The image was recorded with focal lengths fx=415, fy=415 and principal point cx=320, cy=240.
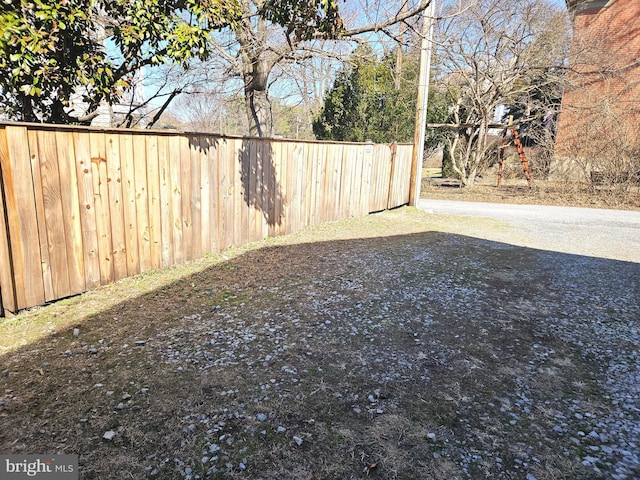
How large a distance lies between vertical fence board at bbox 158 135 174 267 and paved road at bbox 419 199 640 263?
17.7 ft

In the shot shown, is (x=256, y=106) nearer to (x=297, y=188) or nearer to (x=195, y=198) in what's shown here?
(x=297, y=188)

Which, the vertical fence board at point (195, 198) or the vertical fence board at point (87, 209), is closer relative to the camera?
the vertical fence board at point (87, 209)

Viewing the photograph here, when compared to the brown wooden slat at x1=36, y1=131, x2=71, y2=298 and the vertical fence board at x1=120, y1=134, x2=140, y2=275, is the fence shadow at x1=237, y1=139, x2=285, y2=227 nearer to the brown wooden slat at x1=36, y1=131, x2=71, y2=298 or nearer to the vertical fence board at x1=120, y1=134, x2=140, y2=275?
the vertical fence board at x1=120, y1=134, x2=140, y2=275

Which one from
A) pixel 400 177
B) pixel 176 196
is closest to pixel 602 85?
pixel 400 177

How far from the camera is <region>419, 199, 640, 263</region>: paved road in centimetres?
680

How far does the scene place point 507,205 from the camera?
37.7 feet

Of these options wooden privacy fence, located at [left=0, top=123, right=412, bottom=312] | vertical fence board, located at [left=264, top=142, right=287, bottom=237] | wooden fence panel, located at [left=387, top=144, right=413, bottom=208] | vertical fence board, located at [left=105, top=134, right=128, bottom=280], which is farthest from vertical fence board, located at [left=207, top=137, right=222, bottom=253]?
wooden fence panel, located at [left=387, top=144, right=413, bottom=208]

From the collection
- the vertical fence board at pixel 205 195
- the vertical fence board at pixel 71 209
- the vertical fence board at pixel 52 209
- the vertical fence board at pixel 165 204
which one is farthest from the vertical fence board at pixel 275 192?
the vertical fence board at pixel 52 209

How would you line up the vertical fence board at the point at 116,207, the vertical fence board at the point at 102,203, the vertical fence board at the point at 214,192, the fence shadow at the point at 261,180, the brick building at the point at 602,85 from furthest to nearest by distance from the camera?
the brick building at the point at 602,85 < the fence shadow at the point at 261,180 < the vertical fence board at the point at 214,192 < the vertical fence board at the point at 116,207 < the vertical fence board at the point at 102,203

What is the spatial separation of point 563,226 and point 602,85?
28.4ft

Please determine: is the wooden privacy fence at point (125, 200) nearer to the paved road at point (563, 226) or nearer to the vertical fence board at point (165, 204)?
the vertical fence board at point (165, 204)

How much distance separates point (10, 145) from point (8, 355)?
1579 millimetres

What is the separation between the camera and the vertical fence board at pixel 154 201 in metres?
4.43

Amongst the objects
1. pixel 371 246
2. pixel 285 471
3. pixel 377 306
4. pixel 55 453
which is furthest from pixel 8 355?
pixel 371 246
